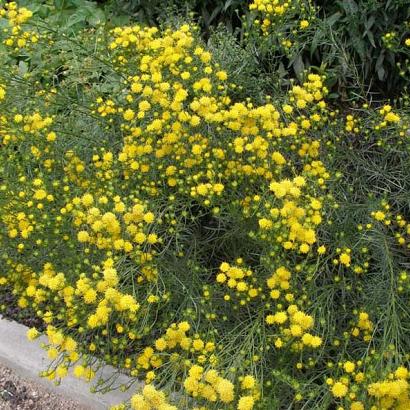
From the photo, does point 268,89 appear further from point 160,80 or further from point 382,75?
point 160,80

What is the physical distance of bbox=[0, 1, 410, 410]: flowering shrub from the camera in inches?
95.3

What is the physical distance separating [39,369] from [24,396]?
0.24m

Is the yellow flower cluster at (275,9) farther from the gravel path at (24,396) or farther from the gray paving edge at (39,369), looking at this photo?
the gravel path at (24,396)

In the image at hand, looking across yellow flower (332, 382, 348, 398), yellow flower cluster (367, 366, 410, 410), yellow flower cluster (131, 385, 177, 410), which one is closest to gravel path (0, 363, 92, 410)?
yellow flower cluster (131, 385, 177, 410)

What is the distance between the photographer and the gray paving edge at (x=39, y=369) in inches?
117

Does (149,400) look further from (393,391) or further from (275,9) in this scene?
(275,9)

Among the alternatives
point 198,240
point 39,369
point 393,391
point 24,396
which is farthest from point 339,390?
point 24,396

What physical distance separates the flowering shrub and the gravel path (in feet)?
1.13

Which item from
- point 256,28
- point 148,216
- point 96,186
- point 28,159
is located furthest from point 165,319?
point 256,28

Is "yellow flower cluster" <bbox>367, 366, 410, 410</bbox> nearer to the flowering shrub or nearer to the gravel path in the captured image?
the flowering shrub

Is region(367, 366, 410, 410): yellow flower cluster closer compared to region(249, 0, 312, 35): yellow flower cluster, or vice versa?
region(367, 366, 410, 410): yellow flower cluster

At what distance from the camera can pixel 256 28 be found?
330 centimetres

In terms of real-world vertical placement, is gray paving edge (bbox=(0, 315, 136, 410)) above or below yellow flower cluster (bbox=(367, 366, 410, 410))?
below

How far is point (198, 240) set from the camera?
3.21m
